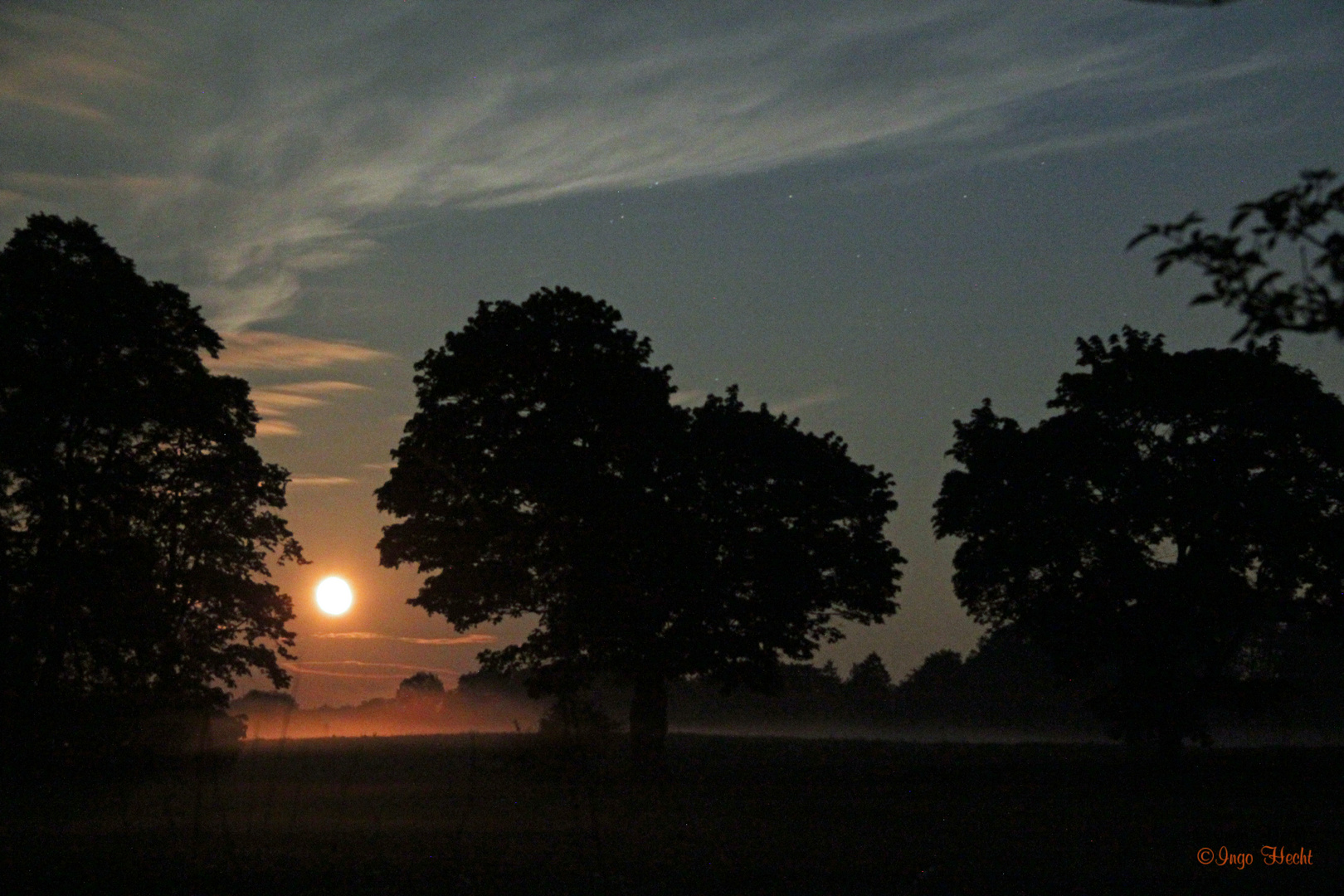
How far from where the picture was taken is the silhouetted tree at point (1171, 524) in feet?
136

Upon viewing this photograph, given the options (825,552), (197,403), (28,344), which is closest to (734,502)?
(825,552)

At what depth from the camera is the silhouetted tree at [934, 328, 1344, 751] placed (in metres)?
41.4

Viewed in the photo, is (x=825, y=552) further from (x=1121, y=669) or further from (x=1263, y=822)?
(x=1263, y=822)

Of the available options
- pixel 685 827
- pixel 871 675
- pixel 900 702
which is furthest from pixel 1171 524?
pixel 871 675

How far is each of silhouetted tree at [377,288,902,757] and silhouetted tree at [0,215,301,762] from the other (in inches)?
197

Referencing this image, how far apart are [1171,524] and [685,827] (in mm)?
22770

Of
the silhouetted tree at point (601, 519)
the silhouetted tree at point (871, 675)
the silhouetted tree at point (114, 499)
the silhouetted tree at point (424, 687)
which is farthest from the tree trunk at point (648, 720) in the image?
the silhouetted tree at point (871, 675)

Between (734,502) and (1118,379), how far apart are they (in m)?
13.4

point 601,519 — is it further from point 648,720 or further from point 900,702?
point 900,702

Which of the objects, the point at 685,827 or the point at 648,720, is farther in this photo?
the point at 648,720

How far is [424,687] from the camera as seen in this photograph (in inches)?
5906

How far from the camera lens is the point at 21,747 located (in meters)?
33.8

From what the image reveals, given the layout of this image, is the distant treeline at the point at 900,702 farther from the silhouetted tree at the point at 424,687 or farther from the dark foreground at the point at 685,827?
the dark foreground at the point at 685,827

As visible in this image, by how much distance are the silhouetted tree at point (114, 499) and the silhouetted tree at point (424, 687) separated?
8312 centimetres
